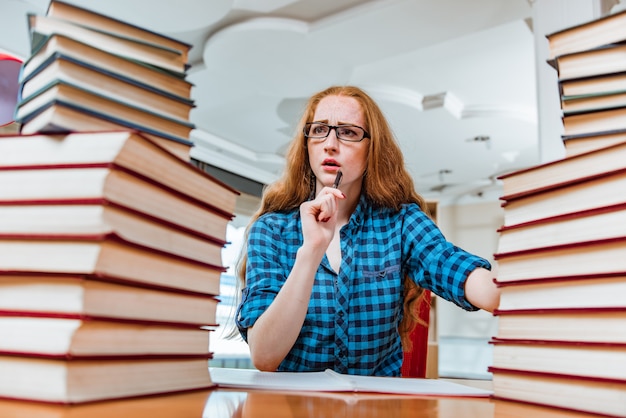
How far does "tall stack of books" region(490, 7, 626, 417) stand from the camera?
0.47m

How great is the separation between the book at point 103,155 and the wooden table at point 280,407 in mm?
192

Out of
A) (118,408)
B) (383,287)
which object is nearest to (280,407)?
(118,408)

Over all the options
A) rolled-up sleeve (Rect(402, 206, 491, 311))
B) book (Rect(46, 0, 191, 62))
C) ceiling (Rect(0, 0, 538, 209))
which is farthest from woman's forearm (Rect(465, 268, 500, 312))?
ceiling (Rect(0, 0, 538, 209))

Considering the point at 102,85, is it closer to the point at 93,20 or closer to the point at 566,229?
the point at 93,20

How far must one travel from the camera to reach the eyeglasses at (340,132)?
1.36 m

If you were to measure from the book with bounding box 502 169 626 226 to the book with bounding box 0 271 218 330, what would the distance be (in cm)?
37

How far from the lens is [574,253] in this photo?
506 mm

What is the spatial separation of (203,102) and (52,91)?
498 centimetres

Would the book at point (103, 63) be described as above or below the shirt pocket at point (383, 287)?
above

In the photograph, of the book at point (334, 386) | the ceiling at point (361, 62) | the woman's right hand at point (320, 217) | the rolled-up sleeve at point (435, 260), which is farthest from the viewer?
the ceiling at point (361, 62)

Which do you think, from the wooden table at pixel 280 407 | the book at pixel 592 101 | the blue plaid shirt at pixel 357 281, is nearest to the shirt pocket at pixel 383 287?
the blue plaid shirt at pixel 357 281

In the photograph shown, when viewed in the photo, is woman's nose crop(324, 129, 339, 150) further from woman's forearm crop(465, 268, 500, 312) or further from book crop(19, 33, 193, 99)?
book crop(19, 33, 193, 99)

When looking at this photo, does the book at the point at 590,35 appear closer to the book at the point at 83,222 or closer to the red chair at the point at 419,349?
the book at the point at 83,222

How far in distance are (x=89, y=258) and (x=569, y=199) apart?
43 centimetres
